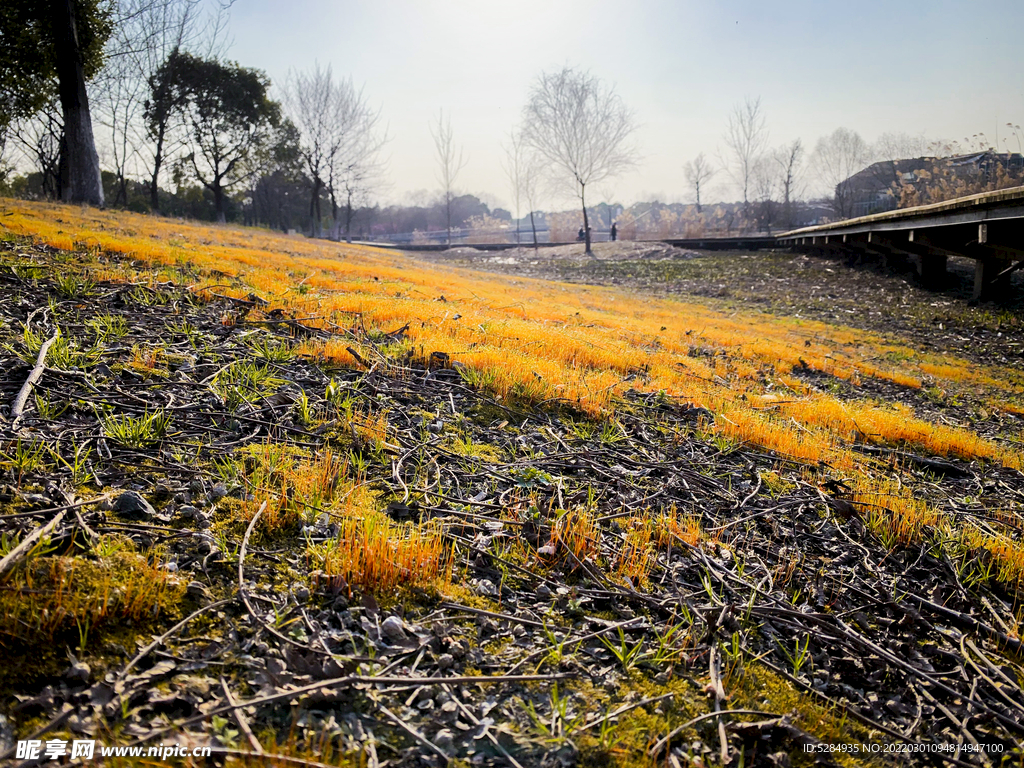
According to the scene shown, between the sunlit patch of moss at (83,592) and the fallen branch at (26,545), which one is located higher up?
the fallen branch at (26,545)

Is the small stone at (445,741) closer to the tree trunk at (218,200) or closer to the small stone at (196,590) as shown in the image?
the small stone at (196,590)

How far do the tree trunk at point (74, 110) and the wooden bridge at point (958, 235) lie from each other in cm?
2191

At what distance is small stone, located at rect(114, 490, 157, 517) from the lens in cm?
210

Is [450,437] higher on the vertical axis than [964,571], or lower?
higher

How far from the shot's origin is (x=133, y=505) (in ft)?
6.96

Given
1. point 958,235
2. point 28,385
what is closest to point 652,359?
point 28,385

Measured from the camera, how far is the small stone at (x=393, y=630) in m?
1.75

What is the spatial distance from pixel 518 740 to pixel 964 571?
8.26ft

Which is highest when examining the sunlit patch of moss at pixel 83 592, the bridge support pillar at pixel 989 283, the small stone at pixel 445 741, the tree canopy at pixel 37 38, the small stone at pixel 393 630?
the tree canopy at pixel 37 38

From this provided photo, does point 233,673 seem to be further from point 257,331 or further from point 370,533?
point 257,331

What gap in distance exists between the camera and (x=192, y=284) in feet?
18.9

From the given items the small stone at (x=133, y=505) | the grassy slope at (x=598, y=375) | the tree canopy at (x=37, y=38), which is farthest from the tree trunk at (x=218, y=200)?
the small stone at (x=133, y=505)

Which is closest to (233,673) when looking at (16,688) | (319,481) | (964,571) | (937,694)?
(16,688)

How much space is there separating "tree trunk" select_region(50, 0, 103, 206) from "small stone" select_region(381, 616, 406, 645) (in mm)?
18987
